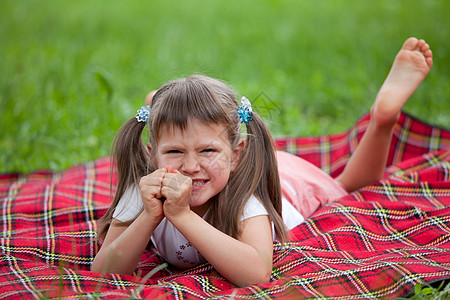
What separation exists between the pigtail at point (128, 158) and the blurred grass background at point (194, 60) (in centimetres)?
29

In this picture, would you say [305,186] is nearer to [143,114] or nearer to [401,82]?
[401,82]

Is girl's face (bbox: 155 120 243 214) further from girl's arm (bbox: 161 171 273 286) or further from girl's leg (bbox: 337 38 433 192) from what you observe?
girl's leg (bbox: 337 38 433 192)

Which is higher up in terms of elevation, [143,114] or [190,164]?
[143,114]

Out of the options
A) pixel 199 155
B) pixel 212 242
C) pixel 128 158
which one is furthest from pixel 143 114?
pixel 212 242

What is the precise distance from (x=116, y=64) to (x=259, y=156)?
11.8 ft

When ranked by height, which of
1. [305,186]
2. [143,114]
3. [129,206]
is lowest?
[305,186]

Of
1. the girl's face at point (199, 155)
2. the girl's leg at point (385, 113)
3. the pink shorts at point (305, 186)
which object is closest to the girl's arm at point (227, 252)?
the girl's face at point (199, 155)

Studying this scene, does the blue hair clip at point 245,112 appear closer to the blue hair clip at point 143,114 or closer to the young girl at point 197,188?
the young girl at point 197,188

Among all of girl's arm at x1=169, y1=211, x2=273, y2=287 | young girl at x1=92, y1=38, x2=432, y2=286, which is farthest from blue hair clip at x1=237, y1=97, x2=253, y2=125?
girl's arm at x1=169, y1=211, x2=273, y2=287

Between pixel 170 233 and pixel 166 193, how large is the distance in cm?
39

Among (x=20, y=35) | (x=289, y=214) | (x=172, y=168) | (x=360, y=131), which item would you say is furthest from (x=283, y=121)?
(x=20, y=35)

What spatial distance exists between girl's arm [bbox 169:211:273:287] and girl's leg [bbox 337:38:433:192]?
1.10 meters

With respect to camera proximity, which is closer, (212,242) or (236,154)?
(212,242)

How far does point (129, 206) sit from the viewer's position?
217 cm
